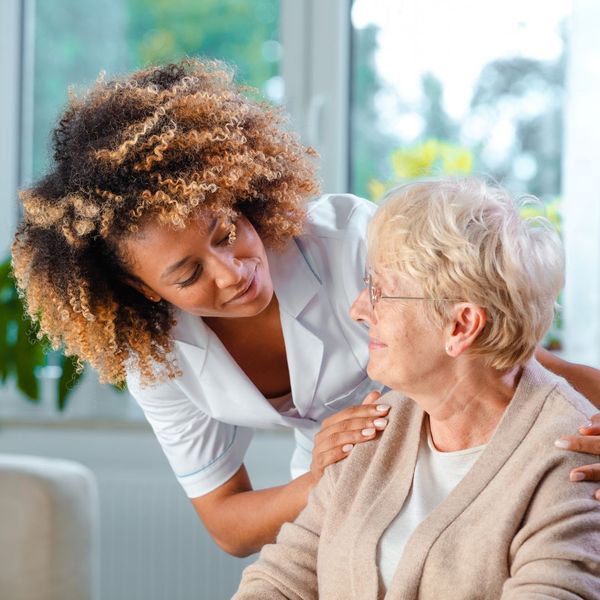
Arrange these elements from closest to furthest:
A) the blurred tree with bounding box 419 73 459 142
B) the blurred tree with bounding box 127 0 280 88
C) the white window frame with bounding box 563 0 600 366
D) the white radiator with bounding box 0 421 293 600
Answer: the white window frame with bounding box 563 0 600 366
the white radiator with bounding box 0 421 293 600
the blurred tree with bounding box 419 73 459 142
the blurred tree with bounding box 127 0 280 88

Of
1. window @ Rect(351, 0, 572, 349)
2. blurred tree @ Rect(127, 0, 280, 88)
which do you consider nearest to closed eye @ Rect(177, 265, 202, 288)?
window @ Rect(351, 0, 572, 349)

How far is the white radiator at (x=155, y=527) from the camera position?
3.09 metres

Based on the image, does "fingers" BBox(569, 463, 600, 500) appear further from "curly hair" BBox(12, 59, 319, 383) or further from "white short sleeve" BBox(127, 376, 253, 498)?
"white short sleeve" BBox(127, 376, 253, 498)

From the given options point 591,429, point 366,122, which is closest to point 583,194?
point 366,122

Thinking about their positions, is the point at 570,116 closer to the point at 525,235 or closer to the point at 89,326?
the point at 525,235

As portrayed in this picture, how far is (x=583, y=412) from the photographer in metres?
1.41

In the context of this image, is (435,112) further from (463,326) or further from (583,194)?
(463,326)

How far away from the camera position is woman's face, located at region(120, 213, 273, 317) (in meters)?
1.52

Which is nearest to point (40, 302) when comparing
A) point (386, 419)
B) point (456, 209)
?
point (386, 419)

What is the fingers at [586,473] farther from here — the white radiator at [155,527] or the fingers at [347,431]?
the white radiator at [155,527]

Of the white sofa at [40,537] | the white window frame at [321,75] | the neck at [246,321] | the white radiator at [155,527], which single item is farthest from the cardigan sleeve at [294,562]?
the white window frame at [321,75]

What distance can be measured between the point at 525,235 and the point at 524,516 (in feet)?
1.32

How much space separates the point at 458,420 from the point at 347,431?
205mm

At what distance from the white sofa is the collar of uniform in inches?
29.9
